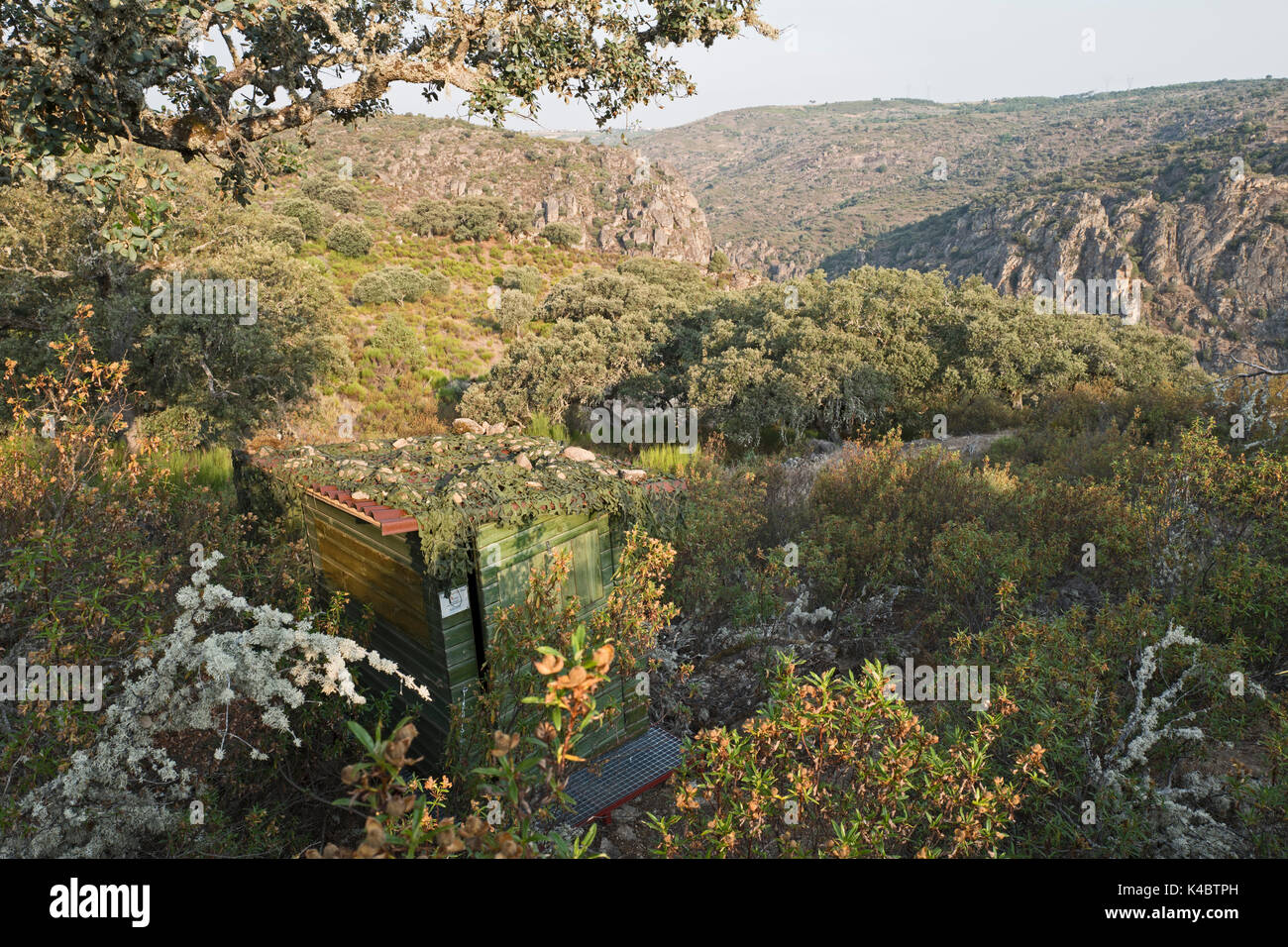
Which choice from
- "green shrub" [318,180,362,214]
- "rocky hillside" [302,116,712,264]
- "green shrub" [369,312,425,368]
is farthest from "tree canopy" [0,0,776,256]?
"rocky hillside" [302,116,712,264]

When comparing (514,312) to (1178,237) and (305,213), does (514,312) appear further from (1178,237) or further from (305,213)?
(1178,237)

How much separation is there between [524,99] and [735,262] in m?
100

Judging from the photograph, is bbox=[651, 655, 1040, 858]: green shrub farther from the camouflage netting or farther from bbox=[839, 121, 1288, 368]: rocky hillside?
bbox=[839, 121, 1288, 368]: rocky hillside

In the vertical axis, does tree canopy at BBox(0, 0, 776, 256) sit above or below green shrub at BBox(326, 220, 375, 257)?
below

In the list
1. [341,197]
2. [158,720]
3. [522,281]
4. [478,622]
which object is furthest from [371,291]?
[158,720]

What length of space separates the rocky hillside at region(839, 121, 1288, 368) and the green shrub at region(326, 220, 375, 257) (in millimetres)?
47967

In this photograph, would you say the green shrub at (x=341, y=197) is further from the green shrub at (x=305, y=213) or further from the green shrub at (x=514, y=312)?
the green shrub at (x=514, y=312)

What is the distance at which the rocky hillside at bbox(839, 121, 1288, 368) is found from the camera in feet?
186

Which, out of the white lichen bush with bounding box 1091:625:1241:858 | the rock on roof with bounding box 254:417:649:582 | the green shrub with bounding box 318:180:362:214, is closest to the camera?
the white lichen bush with bounding box 1091:625:1241:858

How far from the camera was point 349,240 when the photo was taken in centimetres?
4134

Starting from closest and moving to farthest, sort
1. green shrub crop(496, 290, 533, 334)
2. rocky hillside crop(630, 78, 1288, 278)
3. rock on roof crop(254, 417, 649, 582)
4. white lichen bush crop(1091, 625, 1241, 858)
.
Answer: white lichen bush crop(1091, 625, 1241, 858) → rock on roof crop(254, 417, 649, 582) → green shrub crop(496, 290, 533, 334) → rocky hillside crop(630, 78, 1288, 278)

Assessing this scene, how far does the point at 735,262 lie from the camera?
101688 millimetres
